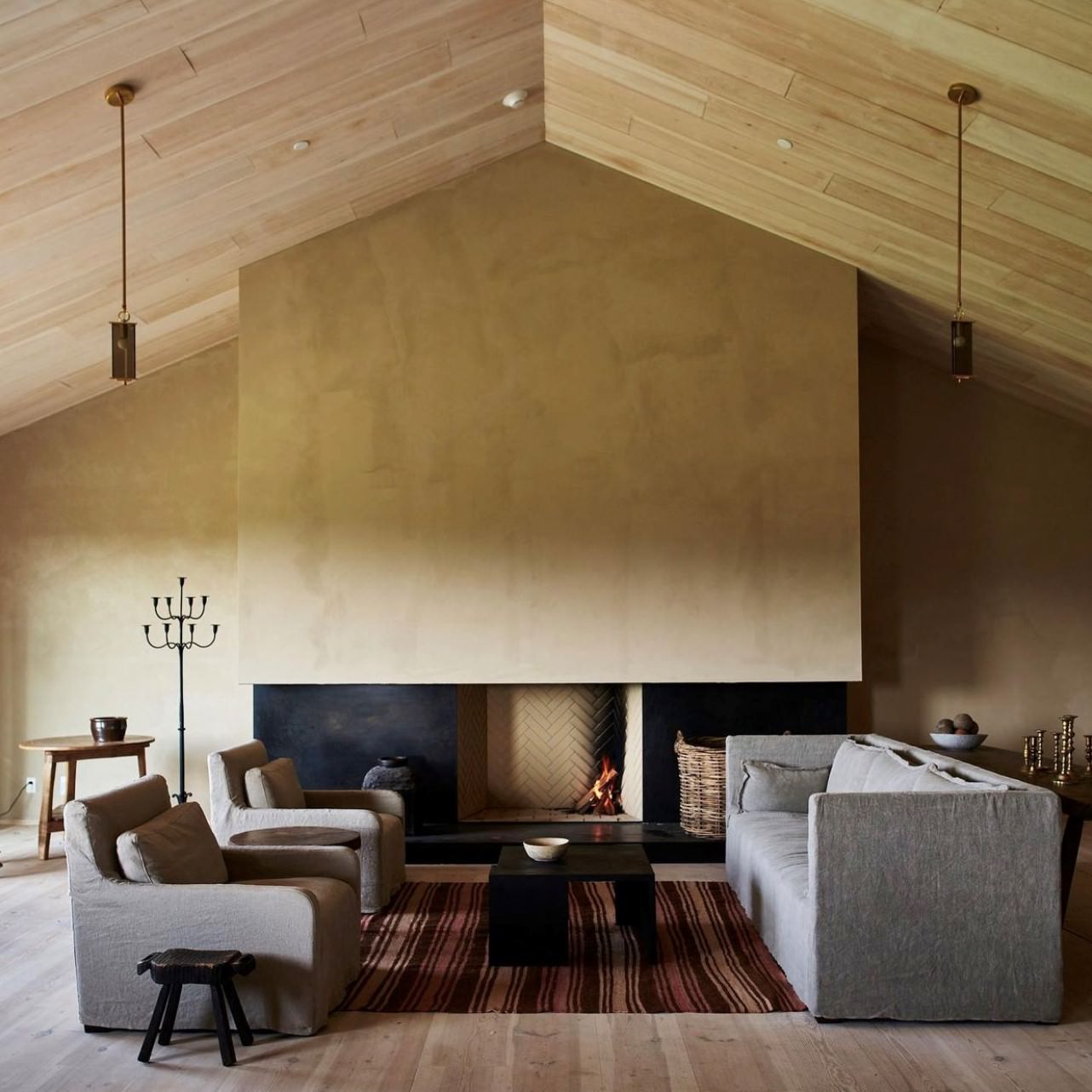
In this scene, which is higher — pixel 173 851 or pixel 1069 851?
pixel 173 851

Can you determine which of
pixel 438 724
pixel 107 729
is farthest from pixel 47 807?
pixel 438 724

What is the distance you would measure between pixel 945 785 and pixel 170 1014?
278 cm

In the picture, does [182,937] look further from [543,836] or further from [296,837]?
[543,836]

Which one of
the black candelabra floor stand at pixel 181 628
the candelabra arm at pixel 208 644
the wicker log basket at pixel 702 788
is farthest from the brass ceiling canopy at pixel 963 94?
the candelabra arm at pixel 208 644

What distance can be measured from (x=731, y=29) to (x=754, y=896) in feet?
12.2

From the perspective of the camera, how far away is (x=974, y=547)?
828 cm

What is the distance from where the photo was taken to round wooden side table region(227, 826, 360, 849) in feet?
16.8

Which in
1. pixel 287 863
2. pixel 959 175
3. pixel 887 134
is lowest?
pixel 287 863

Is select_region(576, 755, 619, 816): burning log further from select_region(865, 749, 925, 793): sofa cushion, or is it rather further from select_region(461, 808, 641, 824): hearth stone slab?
select_region(865, 749, 925, 793): sofa cushion

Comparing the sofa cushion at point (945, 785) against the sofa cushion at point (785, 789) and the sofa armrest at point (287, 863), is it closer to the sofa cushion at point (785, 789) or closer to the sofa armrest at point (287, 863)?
the sofa cushion at point (785, 789)

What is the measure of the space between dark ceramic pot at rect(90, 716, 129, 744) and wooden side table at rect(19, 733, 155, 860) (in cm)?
4

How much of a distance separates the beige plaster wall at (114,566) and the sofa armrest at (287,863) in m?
3.67

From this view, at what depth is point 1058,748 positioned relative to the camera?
584 cm

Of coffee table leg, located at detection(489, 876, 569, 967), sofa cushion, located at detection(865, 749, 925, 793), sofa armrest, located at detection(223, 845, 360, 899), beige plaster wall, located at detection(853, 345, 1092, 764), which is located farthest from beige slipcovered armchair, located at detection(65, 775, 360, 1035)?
beige plaster wall, located at detection(853, 345, 1092, 764)
